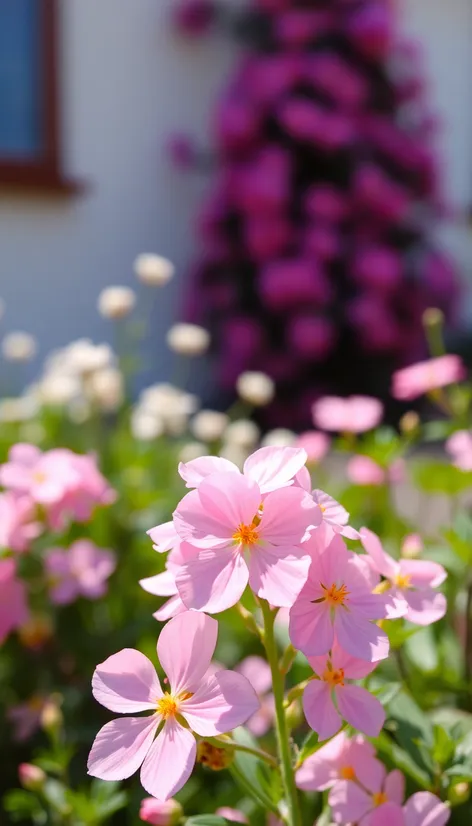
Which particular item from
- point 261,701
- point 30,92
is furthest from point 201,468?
point 30,92

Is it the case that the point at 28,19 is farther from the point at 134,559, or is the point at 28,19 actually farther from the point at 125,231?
the point at 134,559

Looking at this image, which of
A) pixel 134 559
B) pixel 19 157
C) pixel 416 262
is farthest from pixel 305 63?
pixel 134 559

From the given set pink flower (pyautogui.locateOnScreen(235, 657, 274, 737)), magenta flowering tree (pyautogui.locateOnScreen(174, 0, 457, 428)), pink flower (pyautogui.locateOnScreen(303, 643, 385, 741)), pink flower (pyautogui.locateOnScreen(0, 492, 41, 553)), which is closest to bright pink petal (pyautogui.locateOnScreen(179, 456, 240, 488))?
pink flower (pyautogui.locateOnScreen(303, 643, 385, 741))

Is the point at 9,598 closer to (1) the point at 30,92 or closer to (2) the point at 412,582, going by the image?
(2) the point at 412,582

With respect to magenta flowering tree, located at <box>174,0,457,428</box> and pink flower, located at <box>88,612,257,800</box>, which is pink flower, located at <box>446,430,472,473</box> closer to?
pink flower, located at <box>88,612,257,800</box>

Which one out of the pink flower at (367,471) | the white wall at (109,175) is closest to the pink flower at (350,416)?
the pink flower at (367,471)
